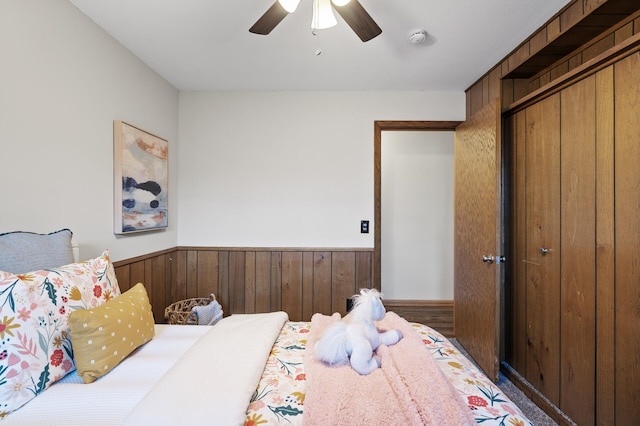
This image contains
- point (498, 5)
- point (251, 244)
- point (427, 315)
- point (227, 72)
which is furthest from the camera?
point (427, 315)

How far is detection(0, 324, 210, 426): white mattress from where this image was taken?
87cm

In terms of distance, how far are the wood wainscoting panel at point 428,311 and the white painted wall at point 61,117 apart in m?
2.78

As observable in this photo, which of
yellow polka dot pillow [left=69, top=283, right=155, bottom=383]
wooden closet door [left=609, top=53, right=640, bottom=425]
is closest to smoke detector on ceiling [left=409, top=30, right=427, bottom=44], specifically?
wooden closet door [left=609, top=53, right=640, bottom=425]

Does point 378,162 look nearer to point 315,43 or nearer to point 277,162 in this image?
point 277,162

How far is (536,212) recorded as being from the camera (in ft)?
6.26

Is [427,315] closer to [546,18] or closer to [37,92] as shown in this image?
[546,18]

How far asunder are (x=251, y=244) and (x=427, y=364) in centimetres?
199

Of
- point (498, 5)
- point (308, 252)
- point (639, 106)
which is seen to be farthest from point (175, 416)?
point (498, 5)

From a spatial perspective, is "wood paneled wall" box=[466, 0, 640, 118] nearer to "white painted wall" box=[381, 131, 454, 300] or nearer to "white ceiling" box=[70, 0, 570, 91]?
"white ceiling" box=[70, 0, 570, 91]

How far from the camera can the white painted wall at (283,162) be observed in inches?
104

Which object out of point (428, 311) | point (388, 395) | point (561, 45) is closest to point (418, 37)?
point (561, 45)

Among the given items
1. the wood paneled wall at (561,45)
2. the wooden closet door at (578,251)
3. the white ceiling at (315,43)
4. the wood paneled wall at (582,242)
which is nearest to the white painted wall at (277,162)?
the white ceiling at (315,43)

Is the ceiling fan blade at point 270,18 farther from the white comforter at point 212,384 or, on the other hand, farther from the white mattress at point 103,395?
the white mattress at point 103,395

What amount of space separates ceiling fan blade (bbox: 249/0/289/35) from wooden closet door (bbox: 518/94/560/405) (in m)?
1.68
